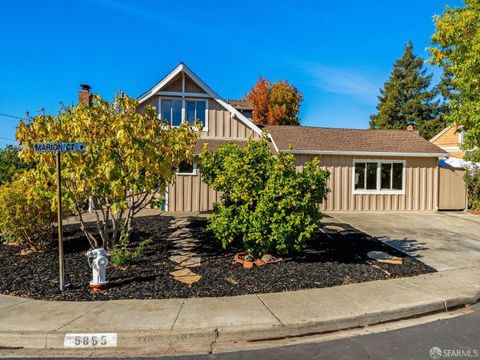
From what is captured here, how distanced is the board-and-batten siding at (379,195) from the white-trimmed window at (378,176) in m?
0.18

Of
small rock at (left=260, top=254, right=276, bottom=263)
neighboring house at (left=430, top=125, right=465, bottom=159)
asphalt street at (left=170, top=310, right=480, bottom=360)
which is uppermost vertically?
neighboring house at (left=430, top=125, right=465, bottom=159)

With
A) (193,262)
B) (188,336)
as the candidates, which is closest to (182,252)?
(193,262)

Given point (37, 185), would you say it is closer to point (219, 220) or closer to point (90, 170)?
point (90, 170)

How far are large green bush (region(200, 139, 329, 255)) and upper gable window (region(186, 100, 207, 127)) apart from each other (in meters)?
8.88

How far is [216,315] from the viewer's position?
502 cm

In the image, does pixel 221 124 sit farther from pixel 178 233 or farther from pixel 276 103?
pixel 276 103

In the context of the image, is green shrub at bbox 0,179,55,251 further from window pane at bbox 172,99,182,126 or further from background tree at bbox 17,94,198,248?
window pane at bbox 172,99,182,126

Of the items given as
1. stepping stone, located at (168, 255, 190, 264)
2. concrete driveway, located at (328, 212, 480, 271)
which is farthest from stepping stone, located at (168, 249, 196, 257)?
concrete driveway, located at (328, 212, 480, 271)

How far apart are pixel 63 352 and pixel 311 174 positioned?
5392 mm

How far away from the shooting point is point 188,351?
427 centimetres

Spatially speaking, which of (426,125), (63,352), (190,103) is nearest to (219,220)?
(63,352)

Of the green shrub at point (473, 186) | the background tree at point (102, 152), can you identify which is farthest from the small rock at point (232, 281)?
the green shrub at point (473, 186)

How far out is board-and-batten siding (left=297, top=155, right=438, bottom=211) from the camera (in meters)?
15.8

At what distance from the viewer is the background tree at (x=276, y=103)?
3834 centimetres
